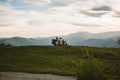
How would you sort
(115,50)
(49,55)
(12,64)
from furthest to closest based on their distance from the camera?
(115,50) → (49,55) → (12,64)

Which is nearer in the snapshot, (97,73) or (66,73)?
(97,73)

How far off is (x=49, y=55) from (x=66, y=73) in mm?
11738

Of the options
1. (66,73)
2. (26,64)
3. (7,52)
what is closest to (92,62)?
(66,73)

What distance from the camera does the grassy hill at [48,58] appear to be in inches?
1389

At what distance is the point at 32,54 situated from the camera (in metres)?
45.0

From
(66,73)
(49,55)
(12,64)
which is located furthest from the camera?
(49,55)

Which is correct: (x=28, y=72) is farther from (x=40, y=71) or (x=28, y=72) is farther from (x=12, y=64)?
(x=12, y=64)

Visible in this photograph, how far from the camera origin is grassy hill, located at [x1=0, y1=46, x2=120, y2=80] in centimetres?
3528

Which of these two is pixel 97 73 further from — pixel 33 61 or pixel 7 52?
pixel 7 52

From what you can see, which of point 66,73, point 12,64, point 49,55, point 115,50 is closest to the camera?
point 66,73

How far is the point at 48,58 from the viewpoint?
138 ft

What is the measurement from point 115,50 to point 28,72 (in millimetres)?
20847

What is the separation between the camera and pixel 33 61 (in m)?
40.3

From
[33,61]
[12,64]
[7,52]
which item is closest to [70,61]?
[33,61]
